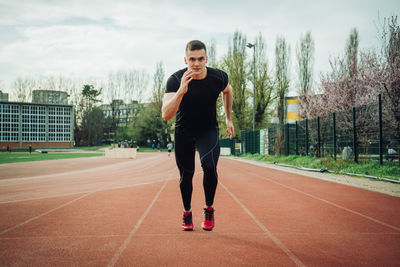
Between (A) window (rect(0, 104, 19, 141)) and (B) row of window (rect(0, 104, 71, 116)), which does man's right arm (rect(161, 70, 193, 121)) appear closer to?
(A) window (rect(0, 104, 19, 141))

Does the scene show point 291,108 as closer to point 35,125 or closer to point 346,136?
point 346,136

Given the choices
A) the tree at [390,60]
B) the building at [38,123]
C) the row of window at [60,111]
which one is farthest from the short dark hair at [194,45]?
the row of window at [60,111]

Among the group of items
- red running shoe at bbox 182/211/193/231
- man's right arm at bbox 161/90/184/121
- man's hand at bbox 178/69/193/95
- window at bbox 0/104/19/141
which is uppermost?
window at bbox 0/104/19/141

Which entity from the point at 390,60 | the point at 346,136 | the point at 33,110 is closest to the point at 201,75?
the point at 346,136

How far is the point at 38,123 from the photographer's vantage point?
56.8 meters

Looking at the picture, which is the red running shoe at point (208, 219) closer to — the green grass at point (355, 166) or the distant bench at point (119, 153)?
the green grass at point (355, 166)

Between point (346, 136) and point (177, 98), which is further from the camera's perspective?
point (346, 136)

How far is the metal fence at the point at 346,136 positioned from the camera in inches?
384

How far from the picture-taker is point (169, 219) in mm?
4215

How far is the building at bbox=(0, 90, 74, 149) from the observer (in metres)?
54.4

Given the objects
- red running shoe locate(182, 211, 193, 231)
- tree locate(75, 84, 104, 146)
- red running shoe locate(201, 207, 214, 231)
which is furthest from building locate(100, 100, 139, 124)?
red running shoe locate(201, 207, 214, 231)

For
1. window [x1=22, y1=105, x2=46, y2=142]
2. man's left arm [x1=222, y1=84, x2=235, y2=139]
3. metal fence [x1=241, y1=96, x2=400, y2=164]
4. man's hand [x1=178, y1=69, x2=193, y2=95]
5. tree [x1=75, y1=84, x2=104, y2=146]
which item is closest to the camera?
man's hand [x1=178, y1=69, x2=193, y2=95]

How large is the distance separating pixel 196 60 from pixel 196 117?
61 cm

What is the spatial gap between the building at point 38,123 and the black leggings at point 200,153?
59883 millimetres
